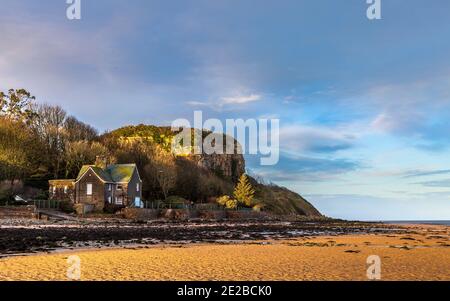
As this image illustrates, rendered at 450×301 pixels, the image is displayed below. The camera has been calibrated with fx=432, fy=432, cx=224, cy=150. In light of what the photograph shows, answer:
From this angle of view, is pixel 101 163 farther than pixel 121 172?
Yes

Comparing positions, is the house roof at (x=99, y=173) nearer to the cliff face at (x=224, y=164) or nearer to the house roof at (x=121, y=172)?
the house roof at (x=121, y=172)

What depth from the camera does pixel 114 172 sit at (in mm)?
71625

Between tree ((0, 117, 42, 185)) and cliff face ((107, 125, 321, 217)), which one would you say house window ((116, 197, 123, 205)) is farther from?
cliff face ((107, 125, 321, 217))

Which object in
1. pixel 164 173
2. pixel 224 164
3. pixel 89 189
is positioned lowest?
pixel 89 189

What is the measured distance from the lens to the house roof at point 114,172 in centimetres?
6731

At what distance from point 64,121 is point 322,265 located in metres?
87.4

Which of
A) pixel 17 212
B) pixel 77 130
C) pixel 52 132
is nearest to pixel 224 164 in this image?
pixel 77 130

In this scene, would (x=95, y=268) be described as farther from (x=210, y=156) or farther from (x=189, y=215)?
(x=210, y=156)

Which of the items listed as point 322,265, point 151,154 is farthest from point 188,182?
point 322,265

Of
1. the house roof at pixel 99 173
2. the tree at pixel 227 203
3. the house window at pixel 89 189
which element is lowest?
the tree at pixel 227 203

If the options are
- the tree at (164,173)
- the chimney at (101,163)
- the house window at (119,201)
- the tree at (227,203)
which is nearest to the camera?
the house window at (119,201)

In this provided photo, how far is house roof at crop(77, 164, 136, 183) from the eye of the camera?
221 feet

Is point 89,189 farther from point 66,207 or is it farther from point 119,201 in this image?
point 66,207

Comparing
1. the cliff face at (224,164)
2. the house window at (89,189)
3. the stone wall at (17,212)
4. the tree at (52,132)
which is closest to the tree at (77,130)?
the tree at (52,132)
